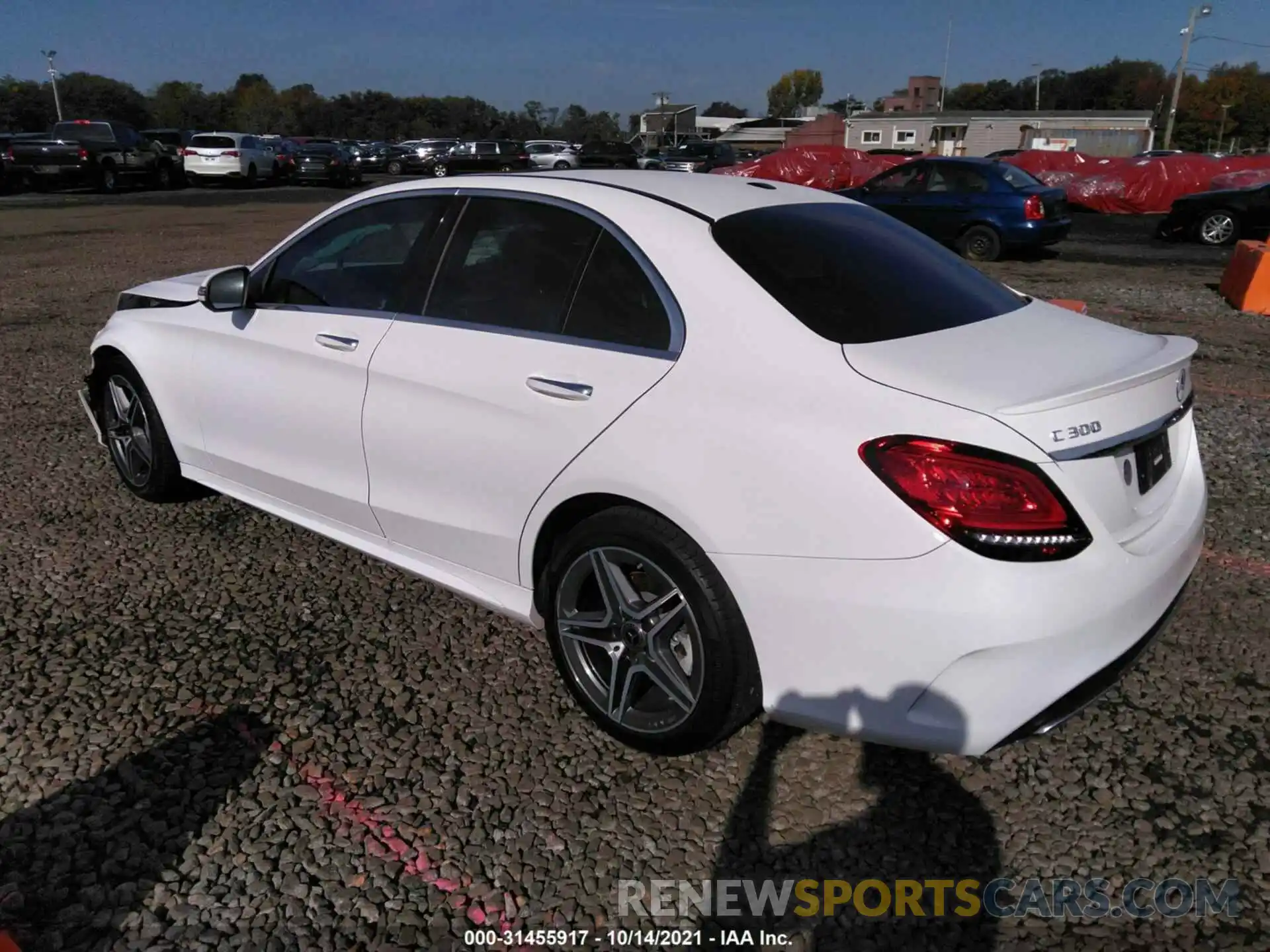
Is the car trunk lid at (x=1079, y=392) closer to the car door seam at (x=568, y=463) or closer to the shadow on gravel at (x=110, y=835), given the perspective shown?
the car door seam at (x=568, y=463)

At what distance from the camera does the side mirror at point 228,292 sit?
3.77 meters

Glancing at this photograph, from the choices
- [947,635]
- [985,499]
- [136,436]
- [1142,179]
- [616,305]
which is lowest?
[1142,179]

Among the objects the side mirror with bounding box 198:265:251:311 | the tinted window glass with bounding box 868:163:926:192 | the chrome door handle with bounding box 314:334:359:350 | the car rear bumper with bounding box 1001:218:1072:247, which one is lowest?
the car rear bumper with bounding box 1001:218:1072:247

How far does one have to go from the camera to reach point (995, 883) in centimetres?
238

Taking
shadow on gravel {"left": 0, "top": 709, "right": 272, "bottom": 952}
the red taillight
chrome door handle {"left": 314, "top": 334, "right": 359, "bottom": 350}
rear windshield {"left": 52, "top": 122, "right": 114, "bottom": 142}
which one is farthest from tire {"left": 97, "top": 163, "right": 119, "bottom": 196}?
the red taillight

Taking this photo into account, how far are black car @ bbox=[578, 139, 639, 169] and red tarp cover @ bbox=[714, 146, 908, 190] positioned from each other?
7.38m

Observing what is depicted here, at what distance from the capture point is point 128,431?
461cm

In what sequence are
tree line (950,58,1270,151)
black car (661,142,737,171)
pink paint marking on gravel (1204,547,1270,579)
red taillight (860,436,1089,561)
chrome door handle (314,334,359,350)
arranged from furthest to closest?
tree line (950,58,1270,151) < black car (661,142,737,171) < pink paint marking on gravel (1204,547,1270,579) < chrome door handle (314,334,359,350) < red taillight (860,436,1089,561)

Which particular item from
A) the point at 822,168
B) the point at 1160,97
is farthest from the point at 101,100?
the point at 1160,97

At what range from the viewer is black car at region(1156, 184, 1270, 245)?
15.6 m

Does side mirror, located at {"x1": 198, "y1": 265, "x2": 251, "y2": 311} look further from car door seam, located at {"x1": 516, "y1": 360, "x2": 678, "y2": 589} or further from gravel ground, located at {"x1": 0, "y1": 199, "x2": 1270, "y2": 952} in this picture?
car door seam, located at {"x1": 516, "y1": 360, "x2": 678, "y2": 589}

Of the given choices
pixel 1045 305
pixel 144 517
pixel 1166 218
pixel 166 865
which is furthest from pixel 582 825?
pixel 1166 218

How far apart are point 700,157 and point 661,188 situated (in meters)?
30.5

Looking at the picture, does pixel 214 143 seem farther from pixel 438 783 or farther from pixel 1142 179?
pixel 438 783
